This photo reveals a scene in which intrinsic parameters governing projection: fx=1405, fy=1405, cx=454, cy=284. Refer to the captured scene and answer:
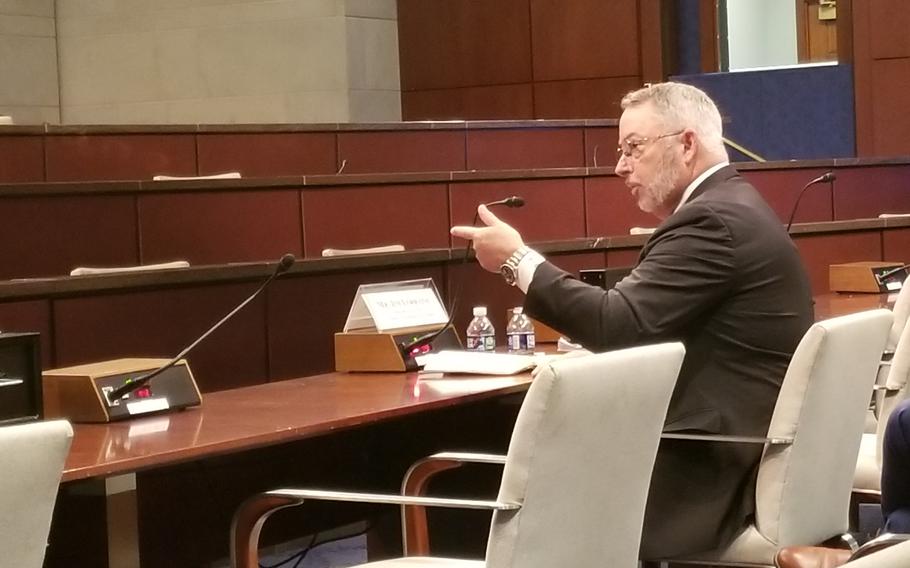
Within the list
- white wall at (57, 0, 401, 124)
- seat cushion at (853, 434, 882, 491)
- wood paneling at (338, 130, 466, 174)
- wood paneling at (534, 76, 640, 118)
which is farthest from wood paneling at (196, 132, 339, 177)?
seat cushion at (853, 434, 882, 491)

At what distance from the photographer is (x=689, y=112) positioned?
2.87 meters

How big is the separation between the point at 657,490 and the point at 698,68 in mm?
6876

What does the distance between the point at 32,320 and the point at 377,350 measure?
0.73 m

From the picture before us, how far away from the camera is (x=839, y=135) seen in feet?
27.8

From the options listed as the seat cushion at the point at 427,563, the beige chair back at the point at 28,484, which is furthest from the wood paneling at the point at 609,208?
the beige chair back at the point at 28,484

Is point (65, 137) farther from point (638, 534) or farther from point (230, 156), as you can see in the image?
point (638, 534)

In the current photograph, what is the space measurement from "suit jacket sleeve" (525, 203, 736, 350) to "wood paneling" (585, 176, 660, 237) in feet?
9.62

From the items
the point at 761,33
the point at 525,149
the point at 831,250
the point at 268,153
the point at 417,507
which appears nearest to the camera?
the point at 417,507

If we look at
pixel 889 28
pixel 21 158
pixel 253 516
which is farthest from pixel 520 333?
pixel 889 28

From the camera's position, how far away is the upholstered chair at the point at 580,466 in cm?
188

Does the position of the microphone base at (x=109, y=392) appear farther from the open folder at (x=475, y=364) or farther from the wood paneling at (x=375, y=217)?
the wood paneling at (x=375, y=217)

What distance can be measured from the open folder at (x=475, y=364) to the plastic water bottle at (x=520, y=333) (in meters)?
0.44

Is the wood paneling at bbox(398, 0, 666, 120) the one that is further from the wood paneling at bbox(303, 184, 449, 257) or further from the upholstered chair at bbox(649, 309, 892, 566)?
the upholstered chair at bbox(649, 309, 892, 566)

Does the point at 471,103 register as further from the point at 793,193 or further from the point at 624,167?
the point at 624,167
